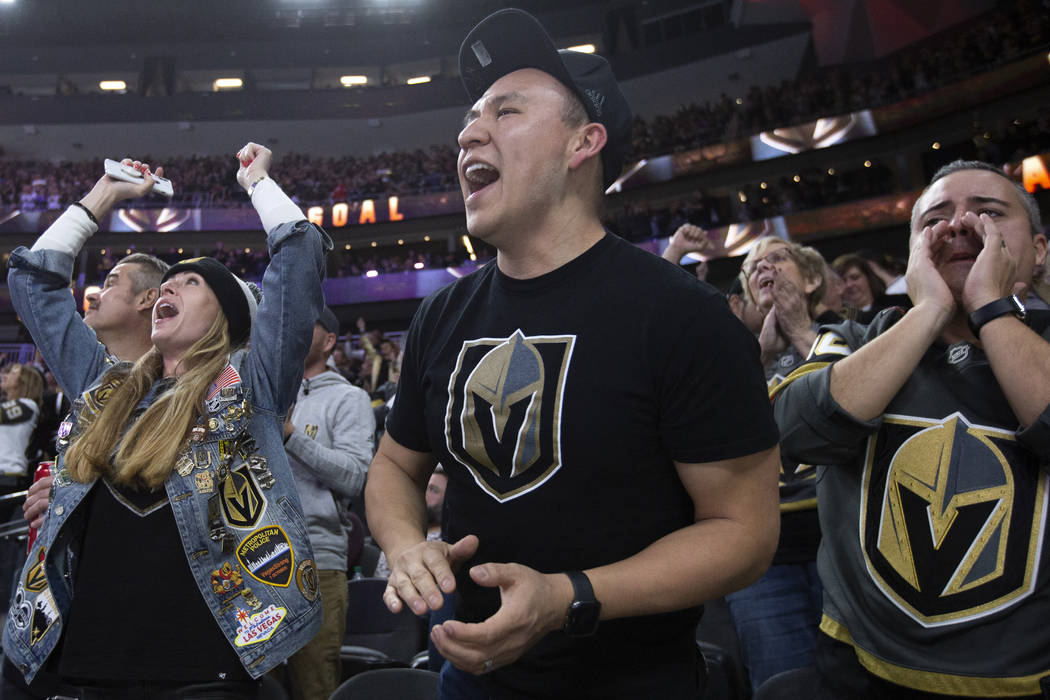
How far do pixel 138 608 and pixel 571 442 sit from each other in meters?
1.25


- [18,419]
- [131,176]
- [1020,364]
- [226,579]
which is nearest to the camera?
[1020,364]

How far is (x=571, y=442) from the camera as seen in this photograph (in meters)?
1.14

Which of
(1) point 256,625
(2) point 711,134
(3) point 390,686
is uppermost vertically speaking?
(2) point 711,134

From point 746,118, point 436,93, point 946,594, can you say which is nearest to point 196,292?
point 946,594

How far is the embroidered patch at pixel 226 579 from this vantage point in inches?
68.3

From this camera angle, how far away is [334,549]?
2547 millimetres

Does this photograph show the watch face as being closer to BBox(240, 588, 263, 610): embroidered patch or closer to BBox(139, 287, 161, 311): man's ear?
BBox(240, 588, 263, 610): embroidered patch

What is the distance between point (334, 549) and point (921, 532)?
1.91m

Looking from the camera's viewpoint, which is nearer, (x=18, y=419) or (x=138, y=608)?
(x=138, y=608)

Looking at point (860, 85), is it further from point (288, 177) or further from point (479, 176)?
point (479, 176)

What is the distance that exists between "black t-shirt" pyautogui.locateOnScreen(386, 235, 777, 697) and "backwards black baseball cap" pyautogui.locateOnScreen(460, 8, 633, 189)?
1.17 ft

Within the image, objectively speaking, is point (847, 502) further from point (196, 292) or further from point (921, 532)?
point (196, 292)

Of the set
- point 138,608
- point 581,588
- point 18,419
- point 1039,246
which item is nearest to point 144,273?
point 138,608

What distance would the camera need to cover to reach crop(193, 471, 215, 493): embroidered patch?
1775mm
